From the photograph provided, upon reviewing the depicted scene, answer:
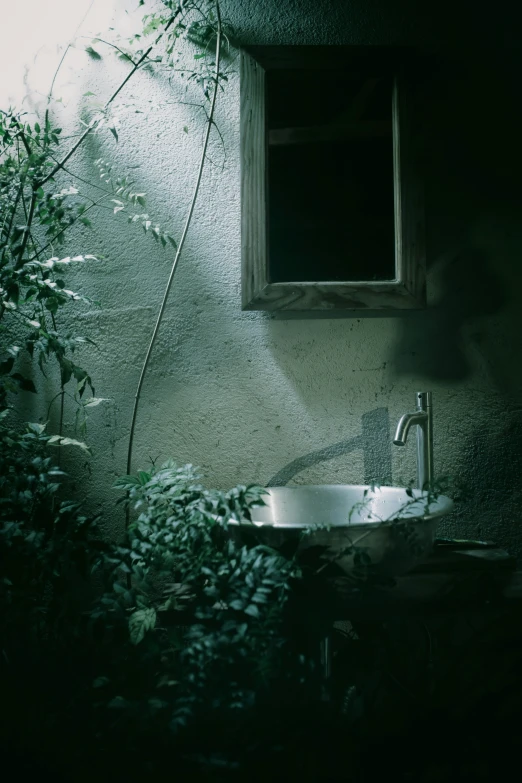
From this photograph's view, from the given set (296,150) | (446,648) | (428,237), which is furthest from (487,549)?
(296,150)

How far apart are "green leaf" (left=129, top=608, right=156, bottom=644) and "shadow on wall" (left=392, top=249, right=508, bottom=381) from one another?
92cm

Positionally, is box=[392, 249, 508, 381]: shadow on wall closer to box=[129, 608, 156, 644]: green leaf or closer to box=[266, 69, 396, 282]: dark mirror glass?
box=[266, 69, 396, 282]: dark mirror glass

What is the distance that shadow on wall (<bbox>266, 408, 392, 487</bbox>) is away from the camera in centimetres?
163

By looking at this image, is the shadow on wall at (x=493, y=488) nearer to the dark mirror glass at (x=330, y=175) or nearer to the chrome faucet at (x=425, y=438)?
the chrome faucet at (x=425, y=438)

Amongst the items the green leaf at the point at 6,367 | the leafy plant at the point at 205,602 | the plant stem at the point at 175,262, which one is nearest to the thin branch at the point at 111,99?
the plant stem at the point at 175,262

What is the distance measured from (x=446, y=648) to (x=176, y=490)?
2.55 feet

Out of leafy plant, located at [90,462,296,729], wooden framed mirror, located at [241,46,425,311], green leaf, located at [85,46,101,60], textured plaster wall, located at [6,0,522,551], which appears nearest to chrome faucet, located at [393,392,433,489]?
textured plaster wall, located at [6,0,522,551]

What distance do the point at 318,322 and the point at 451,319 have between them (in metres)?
0.37

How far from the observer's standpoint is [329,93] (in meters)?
1.66

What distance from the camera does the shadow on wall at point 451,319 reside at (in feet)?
5.40

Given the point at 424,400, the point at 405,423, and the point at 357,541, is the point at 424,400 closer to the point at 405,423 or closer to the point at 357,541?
the point at 405,423

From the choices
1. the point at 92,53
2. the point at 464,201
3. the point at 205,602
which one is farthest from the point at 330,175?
the point at 205,602

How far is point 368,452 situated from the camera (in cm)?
164

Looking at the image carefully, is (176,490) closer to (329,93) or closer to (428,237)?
(428,237)
